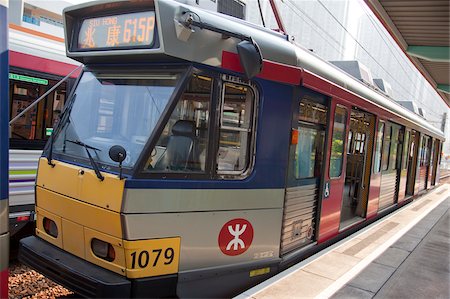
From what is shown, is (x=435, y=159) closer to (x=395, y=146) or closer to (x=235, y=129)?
(x=395, y=146)

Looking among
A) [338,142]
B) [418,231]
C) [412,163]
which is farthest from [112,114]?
[412,163]

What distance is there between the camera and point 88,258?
3252mm

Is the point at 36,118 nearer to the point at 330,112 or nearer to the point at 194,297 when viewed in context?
the point at 194,297

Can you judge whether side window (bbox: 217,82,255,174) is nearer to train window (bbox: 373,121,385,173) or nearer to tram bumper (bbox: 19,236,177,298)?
tram bumper (bbox: 19,236,177,298)

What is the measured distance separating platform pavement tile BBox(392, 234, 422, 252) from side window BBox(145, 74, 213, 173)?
12.3 feet

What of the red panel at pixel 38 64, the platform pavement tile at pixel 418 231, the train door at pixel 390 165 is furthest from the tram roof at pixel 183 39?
the train door at pixel 390 165

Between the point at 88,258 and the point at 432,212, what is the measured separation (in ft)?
27.2

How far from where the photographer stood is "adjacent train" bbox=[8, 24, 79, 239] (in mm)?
4965

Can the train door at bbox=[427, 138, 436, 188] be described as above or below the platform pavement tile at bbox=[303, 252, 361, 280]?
above

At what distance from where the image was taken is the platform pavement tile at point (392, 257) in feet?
15.5

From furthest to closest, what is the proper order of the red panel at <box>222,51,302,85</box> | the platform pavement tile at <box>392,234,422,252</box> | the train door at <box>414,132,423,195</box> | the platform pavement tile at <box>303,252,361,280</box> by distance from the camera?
the train door at <box>414,132,423,195</box>
the platform pavement tile at <box>392,234,422,252</box>
the platform pavement tile at <box>303,252,361,280</box>
the red panel at <box>222,51,302,85</box>

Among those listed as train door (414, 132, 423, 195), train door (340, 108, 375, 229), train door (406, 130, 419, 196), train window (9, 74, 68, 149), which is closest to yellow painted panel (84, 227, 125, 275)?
train window (9, 74, 68, 149)

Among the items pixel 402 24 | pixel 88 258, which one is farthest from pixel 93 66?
pixel 402 24

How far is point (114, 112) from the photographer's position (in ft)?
11.4
